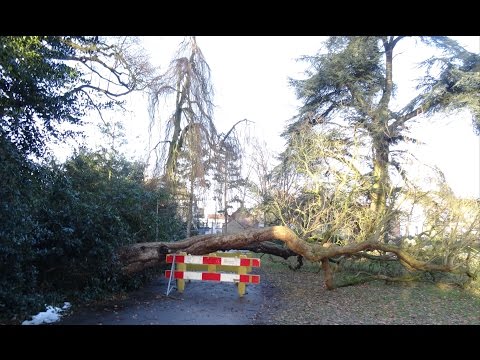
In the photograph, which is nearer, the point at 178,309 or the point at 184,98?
the point at 178,309

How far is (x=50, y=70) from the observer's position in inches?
201

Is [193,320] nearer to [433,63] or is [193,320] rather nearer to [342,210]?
[342,210]

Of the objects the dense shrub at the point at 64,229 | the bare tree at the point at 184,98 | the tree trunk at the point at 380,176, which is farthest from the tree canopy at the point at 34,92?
the tree trunk at the point at 380,176

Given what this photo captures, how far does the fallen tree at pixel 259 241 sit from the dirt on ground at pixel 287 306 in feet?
1.69

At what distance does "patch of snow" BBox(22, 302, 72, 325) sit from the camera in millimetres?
4492

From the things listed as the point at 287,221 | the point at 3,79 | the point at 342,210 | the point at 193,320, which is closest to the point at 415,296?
the point at 342,210

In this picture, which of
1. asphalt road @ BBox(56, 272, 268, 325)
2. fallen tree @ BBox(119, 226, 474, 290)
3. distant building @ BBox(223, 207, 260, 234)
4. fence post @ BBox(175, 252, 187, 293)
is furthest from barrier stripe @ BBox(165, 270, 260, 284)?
distant building @ BBox(223, 207, 260, 234)

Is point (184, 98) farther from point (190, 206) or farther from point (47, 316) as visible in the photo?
point (47, 316)

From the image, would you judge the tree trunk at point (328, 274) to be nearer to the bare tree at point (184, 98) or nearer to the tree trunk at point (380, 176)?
the tree trunk at point (380, 176)

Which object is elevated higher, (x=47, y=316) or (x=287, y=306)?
(x=47, y=316)

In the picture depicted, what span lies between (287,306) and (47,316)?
346cm

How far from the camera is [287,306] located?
623cm

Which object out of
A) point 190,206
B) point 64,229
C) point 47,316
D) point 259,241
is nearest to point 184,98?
point 190,206

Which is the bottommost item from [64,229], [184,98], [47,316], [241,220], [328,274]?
[47,316]
